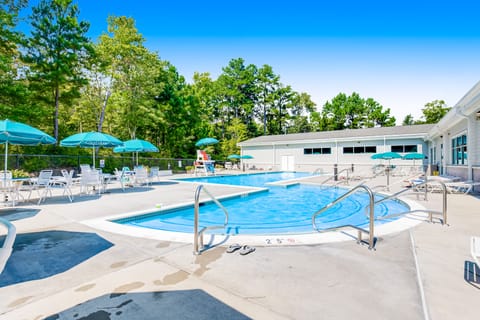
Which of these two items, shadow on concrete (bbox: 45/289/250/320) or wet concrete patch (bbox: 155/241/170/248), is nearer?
shadow on concrete (bbox: 45/289/250/320)

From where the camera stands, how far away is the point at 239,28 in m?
19.4

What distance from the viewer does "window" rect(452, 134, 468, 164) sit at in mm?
11242

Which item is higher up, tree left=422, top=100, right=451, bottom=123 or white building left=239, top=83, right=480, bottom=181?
tree left=422, top=100, right=451, bottom=123

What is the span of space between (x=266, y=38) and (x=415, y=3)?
37.5 ft

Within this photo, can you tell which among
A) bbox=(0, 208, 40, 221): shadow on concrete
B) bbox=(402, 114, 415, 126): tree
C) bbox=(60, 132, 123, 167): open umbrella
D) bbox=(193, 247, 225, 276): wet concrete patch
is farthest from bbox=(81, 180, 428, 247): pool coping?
bbox=(402, 114, 415, 126): tree

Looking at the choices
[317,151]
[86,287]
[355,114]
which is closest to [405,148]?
[317,151]

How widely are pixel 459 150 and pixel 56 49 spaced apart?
24.8 m

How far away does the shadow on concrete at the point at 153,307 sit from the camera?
2.22 metres

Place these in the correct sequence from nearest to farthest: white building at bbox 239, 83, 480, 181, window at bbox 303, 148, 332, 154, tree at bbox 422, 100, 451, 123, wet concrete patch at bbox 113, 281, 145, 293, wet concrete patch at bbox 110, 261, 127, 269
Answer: wet concrete patch at bbox 113, 281, 145, 293
wet concrete patch at bbox 110, 261, 127, 269
white building at bbox 239, 83, 480, 181
window at bbox 303, 148, 332, 154
tree at bbox 422, 100, 451, 123

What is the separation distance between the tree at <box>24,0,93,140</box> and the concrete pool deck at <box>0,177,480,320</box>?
17.0 meters

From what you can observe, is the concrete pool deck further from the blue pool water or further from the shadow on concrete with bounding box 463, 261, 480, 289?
the blue pool water

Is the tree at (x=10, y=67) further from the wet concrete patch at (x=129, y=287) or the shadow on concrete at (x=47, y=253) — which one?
the wet concrete patch at (x=129, y=287)

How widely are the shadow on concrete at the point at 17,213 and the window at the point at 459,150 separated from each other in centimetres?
1603

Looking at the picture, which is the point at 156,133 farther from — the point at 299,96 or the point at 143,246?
the point at 299,96
